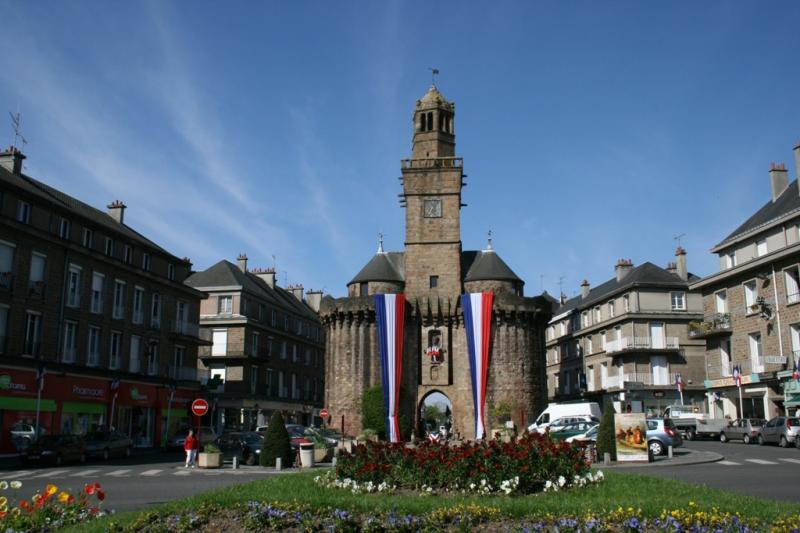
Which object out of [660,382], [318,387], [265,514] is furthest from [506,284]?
[265,514]

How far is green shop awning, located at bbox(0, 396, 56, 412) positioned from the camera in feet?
94.3

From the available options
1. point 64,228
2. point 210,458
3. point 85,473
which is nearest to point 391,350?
point 210,458

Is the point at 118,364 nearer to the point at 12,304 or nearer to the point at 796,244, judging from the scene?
the point at 12,304

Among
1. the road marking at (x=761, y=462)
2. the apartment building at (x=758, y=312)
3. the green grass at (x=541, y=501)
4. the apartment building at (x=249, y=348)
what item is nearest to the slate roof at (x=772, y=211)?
the apartment building at (x=758, y=312)

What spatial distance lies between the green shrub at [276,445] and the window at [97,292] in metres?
14.6

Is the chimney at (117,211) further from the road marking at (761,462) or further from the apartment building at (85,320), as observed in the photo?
the road marking at (761,462)

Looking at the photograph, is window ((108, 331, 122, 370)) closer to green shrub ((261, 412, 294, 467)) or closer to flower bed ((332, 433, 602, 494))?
green shrub ((261, 412, 294, 467))

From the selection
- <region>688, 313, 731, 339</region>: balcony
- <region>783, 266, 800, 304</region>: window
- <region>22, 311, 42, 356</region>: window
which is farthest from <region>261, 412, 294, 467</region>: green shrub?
<region>688, 313, 731, 339</region>: balcony

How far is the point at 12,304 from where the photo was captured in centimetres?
2958

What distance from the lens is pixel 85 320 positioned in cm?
3416

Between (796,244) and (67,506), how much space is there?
110 ft

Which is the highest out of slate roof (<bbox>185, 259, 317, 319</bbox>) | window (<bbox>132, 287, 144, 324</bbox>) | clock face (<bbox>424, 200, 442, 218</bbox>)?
clock face (<bbox>424, 200, 442, 218</bbox>)

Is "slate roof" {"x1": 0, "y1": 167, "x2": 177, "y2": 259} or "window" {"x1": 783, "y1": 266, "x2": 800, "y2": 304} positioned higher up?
"slate roof" {"x1": 0, "y1": 167, "x2": 177, "y2": 259}

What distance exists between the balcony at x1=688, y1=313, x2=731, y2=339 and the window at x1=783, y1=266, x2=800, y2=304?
5.22 meters
